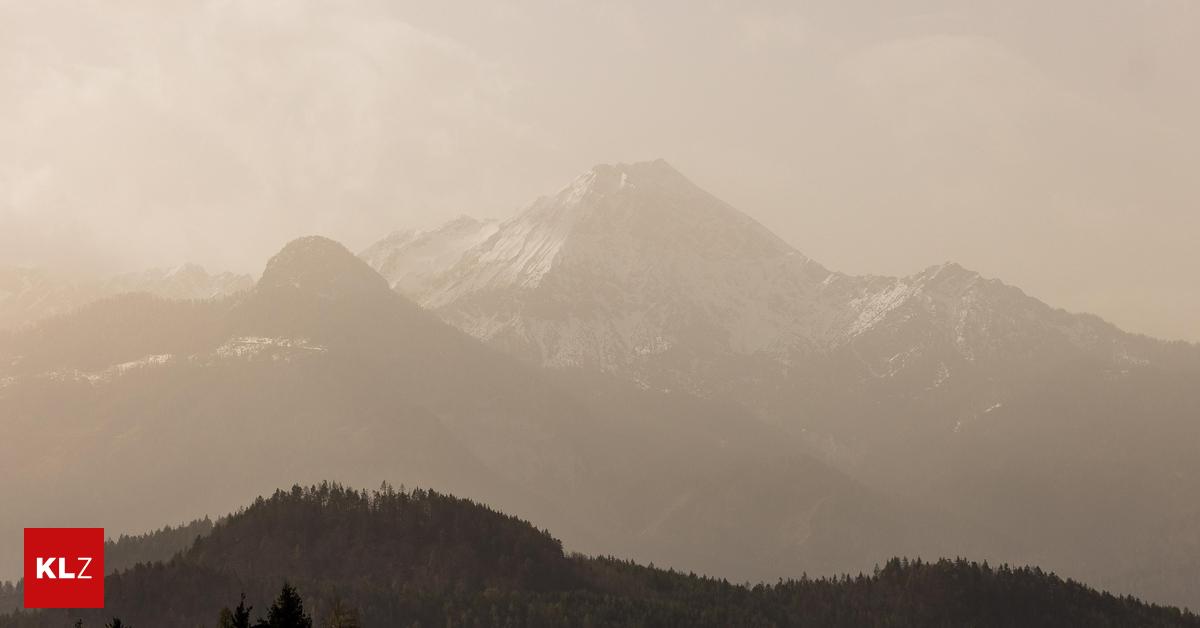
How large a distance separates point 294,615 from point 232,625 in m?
9.83

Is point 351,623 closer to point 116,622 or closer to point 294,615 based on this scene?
point 294,615

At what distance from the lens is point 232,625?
153 metres

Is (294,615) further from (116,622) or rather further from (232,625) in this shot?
(116,622)

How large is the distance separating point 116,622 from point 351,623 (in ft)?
79.7

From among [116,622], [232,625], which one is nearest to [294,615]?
[232,625]

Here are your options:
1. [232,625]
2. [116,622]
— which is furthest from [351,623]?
[116,622]

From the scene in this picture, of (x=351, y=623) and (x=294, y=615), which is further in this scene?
(x=351, y=623)

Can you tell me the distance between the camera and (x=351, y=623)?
160 meters

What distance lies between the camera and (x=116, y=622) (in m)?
158

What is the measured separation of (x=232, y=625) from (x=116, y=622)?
1449 centimetres

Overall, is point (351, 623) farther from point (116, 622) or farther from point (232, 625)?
point (116, 622)

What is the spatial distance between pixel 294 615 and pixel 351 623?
1446 cm

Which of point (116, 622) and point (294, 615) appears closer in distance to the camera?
point (294, 615)
